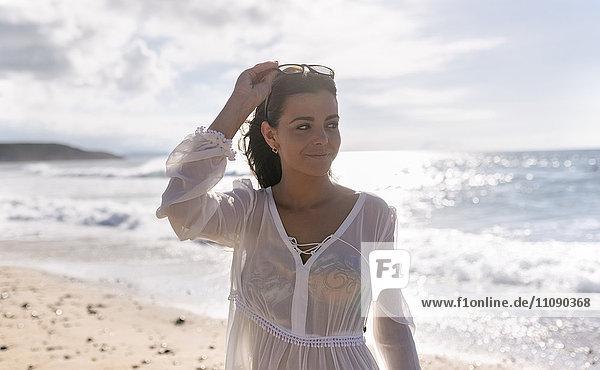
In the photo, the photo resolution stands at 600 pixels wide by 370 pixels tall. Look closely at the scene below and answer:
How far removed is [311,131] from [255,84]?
11.0 inches

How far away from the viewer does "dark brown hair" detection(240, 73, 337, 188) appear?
7.41 ft

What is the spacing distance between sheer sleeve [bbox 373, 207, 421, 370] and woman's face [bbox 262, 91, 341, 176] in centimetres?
33

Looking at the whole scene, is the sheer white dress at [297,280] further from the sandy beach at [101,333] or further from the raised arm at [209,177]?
the sandy beach at [101,333]

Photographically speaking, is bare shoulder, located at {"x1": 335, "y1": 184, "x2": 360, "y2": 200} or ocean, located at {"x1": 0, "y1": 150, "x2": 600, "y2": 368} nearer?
bare shoulder, located at {"x1": 335, "y1": 184, "x2": 360, "y2": 200}

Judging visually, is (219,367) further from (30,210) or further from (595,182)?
(595,182)

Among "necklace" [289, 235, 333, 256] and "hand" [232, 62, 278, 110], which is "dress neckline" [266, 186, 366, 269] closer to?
"necklace" [289, 235, 333, 256]

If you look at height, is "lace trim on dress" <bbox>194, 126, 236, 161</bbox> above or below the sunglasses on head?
below

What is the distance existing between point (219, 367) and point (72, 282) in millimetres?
4306

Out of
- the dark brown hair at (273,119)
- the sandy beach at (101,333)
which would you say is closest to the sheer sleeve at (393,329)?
the dark brown hair at (273,119)

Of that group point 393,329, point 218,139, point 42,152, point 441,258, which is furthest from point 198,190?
point 42,152

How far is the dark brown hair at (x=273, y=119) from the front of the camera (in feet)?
7.41

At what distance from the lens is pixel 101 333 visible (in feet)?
21.0

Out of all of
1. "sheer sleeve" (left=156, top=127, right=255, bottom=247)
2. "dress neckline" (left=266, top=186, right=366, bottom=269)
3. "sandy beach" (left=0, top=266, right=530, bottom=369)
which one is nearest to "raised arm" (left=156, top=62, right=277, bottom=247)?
→ "sheer sleeve" (left=156, top=127, right=255, bottom=247)

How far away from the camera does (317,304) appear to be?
2.14m
